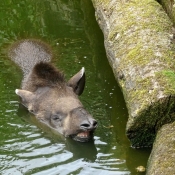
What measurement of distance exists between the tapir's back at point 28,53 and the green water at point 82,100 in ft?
0.67

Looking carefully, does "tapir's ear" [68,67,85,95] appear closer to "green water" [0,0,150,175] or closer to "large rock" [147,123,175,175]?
"green water" [0,0,150,175]

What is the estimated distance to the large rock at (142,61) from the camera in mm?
7648

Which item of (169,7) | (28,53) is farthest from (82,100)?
(169,7)

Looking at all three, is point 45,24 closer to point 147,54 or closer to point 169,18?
point 169,18

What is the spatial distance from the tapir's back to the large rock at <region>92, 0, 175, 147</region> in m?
1.46

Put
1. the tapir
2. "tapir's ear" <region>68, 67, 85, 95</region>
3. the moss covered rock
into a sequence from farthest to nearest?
the moss covered rock → "tapir's ear" <region>68, 67, 85, 95</region> → the tapir

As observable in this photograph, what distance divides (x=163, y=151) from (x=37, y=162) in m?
2.00

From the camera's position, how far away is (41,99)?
933 cm

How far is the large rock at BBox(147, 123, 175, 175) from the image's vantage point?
6570 millimetres

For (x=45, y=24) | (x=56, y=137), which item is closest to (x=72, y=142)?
(x=56, y=137)

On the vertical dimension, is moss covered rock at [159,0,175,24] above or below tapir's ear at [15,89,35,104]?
above

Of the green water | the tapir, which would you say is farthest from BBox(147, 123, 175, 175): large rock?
the tapir

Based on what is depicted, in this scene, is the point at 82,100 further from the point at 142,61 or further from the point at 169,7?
the point at 169,7

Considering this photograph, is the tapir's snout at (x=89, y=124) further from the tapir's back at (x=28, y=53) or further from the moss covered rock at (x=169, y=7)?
the moss covered rock at (x=169, y=7)
